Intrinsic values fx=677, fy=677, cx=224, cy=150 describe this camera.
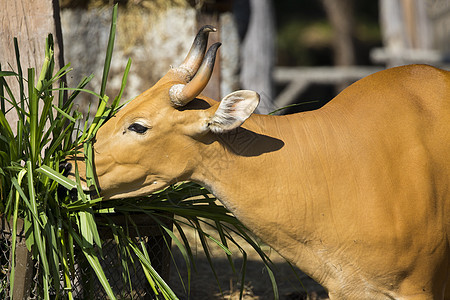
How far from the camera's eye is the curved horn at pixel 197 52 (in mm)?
3130

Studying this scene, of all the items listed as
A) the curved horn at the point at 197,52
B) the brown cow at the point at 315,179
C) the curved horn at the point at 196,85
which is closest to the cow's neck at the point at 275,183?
the brown cow at the point at 315,179

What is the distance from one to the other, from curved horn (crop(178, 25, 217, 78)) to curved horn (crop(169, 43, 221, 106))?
0.12 meters

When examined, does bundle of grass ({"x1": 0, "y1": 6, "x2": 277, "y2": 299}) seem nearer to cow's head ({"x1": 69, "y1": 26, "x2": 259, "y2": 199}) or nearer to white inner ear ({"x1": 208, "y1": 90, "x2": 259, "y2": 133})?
cow's head ({"x1": 69, "y1": 26, "x2": 259, "y2": 199})

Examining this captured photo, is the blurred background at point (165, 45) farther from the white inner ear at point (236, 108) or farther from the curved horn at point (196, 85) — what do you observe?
the curved horn at point (196, 85)

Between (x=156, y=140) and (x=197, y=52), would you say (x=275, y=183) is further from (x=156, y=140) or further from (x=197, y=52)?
(x=197, y=52)

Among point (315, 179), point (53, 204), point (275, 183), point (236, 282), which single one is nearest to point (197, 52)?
point (275, 183)

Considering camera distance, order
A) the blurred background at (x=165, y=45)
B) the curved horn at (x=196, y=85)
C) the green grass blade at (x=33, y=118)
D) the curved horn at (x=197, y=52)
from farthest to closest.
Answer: the blurred background at (x=165, y=45)
the green grass blade at (x=33, y=118)
the curved horn at (x=197, y=52)
the curved horn at (x=196, y=85)

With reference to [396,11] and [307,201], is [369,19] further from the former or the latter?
[307,201]

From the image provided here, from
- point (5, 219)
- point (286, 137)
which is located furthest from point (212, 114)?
point (5, 219)

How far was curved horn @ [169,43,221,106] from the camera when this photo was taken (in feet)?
9.91

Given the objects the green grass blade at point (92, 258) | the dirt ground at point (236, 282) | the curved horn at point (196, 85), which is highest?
the curved horn at point (196, 85)

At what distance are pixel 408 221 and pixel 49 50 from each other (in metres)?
2.00

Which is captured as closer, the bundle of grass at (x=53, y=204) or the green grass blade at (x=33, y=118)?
the bundle of grass at (x=53, y=204)

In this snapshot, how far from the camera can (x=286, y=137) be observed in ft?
10.8
